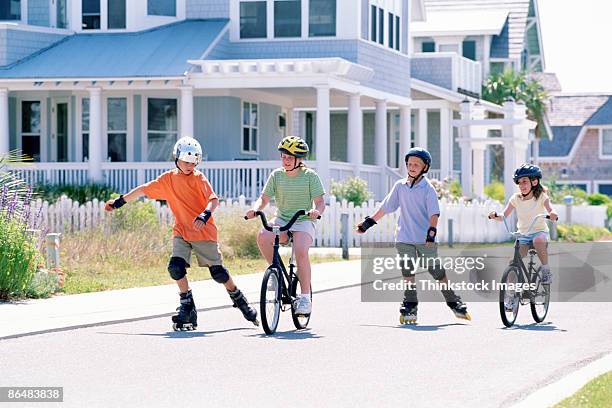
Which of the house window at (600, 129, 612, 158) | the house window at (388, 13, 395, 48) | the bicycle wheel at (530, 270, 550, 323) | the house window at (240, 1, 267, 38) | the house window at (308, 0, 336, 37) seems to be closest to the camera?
the bicycle wheel at (530, 270, 550, 323)

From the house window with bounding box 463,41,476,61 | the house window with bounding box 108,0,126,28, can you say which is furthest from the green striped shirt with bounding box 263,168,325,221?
the house window with bounding box 463,41,476,61

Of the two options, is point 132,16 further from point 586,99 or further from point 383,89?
point 586,99

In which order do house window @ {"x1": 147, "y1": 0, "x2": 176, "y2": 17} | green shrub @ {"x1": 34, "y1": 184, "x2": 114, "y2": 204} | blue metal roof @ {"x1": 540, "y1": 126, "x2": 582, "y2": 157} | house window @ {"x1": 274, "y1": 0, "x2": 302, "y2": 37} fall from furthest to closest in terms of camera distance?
blue metal roof @ {"x1": 540, "y1": 126, "x2": 582, "y2": 157} → house window @ {"x1": 147, "y1": 0, "x2": 176, "y2": 17} → house window @ {"x1": 274, "y1": 0, "x2": 302, "y2": 37} → green shrub @ {"x1": 34, "y1": 184, "x2": 114, "y2": 204}

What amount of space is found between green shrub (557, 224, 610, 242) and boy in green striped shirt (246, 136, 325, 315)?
2496 centimetres

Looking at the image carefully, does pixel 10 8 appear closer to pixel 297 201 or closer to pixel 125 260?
pixel 125 260

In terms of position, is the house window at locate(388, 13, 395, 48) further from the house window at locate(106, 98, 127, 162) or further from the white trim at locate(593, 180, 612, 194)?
the white trim at locate(593, 180, 612, 194)

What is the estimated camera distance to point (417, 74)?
146 feet

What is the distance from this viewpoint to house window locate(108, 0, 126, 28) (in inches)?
1453

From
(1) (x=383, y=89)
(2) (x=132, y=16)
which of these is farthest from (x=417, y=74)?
(2) (x=132, y=16)

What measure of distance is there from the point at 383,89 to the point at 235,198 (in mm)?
6881

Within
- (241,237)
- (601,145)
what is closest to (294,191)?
(241,237)

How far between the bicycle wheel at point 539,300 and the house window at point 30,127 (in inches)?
976

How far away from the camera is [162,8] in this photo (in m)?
36.9

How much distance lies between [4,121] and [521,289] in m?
22.3
